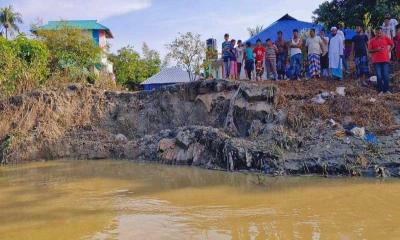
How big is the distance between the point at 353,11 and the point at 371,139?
10960 mm

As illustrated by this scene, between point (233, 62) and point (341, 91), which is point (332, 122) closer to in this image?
point (341, 91)

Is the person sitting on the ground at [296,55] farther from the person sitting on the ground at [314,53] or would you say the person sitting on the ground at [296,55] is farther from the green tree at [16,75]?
the green tree at [16,75]

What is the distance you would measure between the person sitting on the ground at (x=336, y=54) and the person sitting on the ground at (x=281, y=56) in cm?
149

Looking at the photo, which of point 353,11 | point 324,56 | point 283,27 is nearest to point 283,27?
point 283,27

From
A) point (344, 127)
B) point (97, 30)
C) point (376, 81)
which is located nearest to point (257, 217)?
point (344, 127)

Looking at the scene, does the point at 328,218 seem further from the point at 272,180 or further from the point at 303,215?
the point at 272,180

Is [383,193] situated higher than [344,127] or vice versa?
[344,127]

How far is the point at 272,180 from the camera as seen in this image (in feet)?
24.9

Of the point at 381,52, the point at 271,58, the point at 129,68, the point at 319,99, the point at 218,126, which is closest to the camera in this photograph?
the point at 381,52

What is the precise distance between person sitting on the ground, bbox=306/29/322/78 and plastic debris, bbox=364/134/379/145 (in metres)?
3.77

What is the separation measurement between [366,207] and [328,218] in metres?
0.74

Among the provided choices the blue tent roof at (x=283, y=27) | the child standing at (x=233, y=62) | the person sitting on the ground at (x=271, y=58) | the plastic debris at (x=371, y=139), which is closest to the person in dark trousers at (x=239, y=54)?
the child standing at (x=233, y=62)

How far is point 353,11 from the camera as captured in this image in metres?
17.8

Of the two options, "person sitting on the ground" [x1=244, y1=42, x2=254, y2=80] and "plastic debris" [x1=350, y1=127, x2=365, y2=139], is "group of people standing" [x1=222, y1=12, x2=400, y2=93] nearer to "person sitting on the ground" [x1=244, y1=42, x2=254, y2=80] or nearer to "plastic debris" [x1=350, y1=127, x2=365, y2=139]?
"person sitting on the ground" [x1=244, y1=42, x2=254, y2=80]
